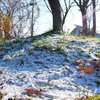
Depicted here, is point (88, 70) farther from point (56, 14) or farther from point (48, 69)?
point (56, 14)

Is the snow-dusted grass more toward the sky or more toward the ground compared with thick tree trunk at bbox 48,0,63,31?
more toward the ground

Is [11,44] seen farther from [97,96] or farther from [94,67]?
[97,96]

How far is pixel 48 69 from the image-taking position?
562cm

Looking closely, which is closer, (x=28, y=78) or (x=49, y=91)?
(x=49, y=91)

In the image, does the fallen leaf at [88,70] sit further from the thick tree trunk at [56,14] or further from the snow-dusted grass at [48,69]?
the thick tree trunk at [56,14]

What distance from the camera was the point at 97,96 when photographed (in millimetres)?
4250

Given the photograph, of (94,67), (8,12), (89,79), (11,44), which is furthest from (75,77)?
(8,12)

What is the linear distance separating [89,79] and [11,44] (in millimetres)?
3163

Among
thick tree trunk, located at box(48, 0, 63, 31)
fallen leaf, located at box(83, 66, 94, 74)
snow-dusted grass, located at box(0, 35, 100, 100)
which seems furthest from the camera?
thick tree trunk, located at box(48, 0, 63, 31)

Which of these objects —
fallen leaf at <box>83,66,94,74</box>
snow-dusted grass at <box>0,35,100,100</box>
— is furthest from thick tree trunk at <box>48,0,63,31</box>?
fallen leaf at <box>83,66,94,74</box>

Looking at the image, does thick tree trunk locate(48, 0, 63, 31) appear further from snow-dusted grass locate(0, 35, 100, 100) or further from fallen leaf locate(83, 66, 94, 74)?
fallen leaf locate(83, 66, 94, 74)

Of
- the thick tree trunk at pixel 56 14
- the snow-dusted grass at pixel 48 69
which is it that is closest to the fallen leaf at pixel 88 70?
the snow-dusted grass at pixel 48 69

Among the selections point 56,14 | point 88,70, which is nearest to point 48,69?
point 88,70

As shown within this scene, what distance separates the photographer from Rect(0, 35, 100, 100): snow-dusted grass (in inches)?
175
